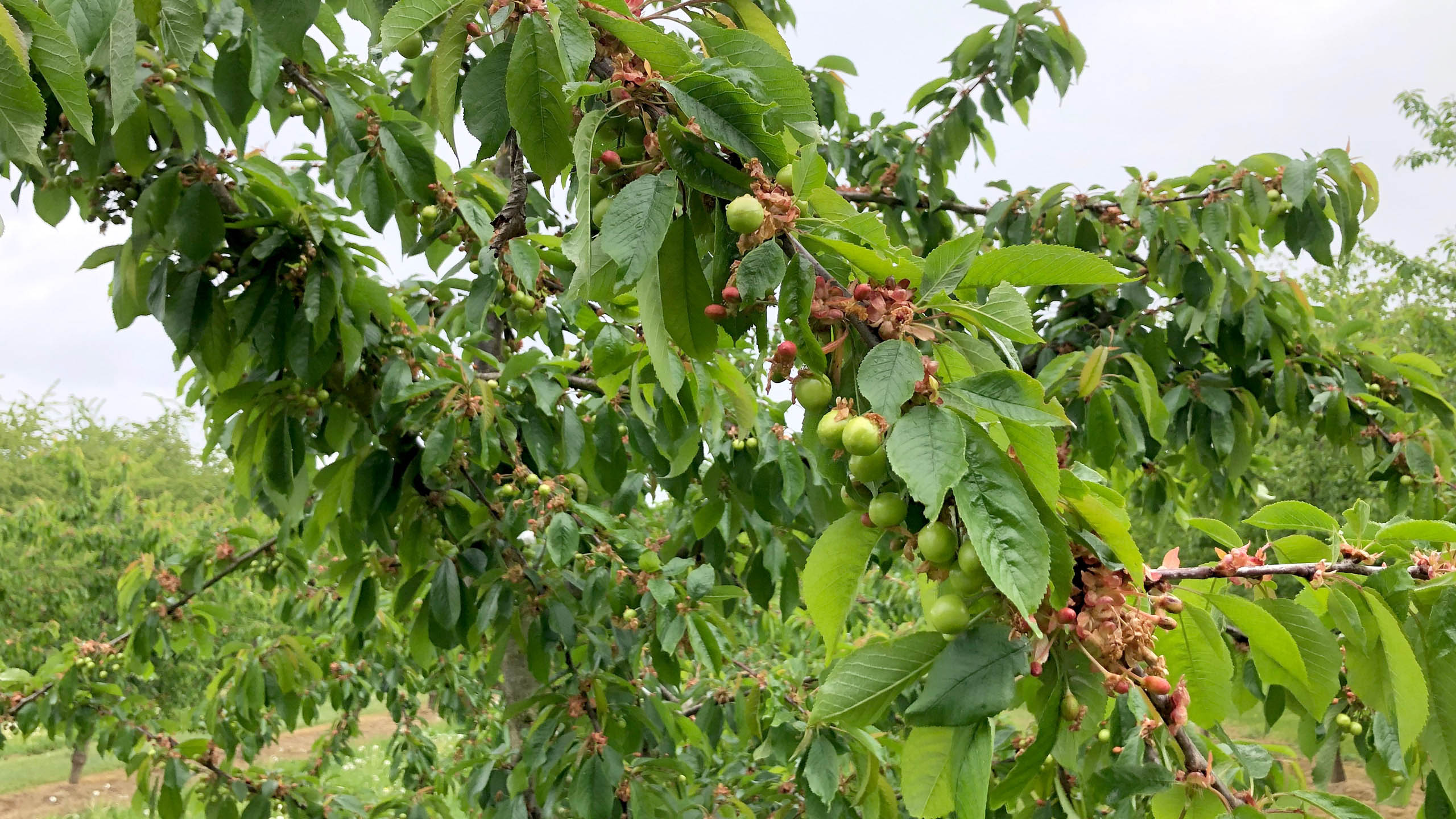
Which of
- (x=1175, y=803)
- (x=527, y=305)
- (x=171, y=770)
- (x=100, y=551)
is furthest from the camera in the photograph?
(x=100, y=551)

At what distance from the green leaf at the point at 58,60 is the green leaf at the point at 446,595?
5.61ft

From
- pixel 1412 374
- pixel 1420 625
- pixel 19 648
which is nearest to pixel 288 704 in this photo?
pixel 1420 625

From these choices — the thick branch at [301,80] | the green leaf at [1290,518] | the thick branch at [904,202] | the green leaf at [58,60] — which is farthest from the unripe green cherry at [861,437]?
the thick branch at [904,202]

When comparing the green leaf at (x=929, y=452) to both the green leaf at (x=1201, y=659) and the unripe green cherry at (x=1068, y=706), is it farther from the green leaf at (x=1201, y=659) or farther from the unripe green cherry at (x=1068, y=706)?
the green leaf at (x=1201, y=659)

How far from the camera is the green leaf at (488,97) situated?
0.91m

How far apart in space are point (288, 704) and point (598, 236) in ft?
11.4

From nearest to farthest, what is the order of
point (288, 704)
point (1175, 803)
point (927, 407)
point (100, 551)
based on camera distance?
point (927, 407)
point (1175, 803)
point (288, 704)
point (100, 551)

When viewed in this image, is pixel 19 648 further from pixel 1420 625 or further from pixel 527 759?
pixel 1420 625

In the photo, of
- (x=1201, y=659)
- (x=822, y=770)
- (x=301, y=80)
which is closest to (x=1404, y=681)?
(x=1201, y=659)

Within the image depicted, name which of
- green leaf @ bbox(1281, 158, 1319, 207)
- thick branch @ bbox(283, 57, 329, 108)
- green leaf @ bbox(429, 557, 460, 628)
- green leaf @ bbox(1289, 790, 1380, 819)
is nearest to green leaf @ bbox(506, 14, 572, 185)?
green leaf @ bbox(1289, 790, 1380, 819)

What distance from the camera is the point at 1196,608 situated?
870 mm

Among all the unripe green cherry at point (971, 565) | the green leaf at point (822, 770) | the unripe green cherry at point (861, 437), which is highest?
the unripe green cherry at point (861, 437)

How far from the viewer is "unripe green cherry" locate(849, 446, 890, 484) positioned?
29.3 inches

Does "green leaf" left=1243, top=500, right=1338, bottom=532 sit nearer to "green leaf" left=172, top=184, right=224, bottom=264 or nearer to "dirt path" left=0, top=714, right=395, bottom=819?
"green leaf" left=172, top=184, right=224, bottom=264
